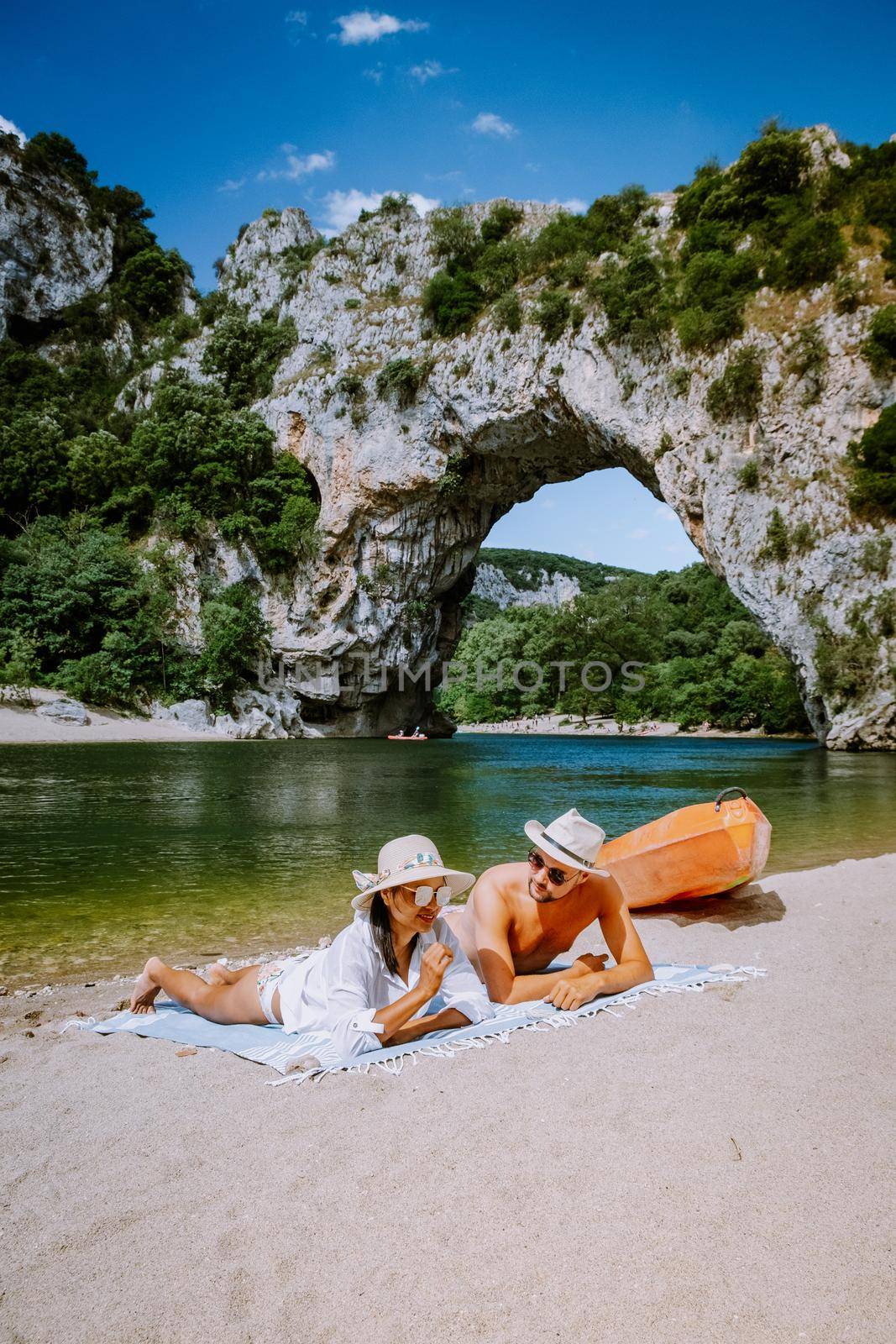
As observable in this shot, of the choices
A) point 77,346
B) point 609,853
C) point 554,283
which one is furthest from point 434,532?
point 609,853

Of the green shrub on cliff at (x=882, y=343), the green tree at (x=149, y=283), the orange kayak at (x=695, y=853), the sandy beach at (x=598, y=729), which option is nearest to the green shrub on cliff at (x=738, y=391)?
the green shrub on cliff at (x=882, y=343)

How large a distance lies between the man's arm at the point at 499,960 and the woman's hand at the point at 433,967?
67cm

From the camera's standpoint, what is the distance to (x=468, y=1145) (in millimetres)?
2223

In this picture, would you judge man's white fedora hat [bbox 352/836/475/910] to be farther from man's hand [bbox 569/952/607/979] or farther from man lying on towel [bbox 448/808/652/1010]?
man's hand [bbox 569/952/607/979]

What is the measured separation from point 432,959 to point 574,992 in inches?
33.2

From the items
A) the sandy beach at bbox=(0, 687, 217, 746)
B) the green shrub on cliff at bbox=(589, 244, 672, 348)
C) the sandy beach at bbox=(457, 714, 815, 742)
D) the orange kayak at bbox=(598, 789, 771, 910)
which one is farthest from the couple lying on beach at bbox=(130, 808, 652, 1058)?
the sandy beach at bbox=(457, 714, 815, 742)

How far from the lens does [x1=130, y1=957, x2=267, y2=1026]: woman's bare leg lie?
3338 mm

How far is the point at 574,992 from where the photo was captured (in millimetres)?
3299

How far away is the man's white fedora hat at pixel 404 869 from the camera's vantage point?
9.04 feet

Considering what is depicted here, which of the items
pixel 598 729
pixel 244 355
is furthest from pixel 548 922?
pixel 598 729

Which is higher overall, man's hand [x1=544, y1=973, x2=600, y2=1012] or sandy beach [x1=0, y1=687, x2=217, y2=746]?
man's hand [x1=544, y1=973, x2=600, y2=1012]

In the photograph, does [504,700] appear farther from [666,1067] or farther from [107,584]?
[666,1067]

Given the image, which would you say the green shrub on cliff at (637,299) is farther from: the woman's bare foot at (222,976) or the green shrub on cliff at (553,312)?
the woman's bare foot at (222,976)

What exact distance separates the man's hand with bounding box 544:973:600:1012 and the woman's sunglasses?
904 millimetres
